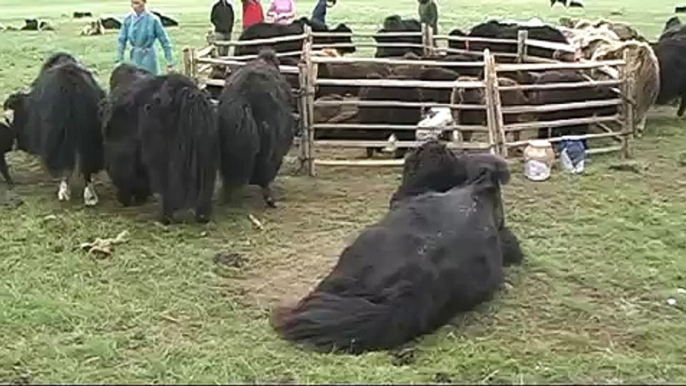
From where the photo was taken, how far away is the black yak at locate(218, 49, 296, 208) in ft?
29.0

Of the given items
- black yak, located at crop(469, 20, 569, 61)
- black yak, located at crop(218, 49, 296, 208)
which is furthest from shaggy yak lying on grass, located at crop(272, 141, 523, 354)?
black yak, located at crop(469, 20, 569, 61)

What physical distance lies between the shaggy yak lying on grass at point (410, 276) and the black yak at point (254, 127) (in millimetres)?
2175

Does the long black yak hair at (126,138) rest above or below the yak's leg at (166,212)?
above

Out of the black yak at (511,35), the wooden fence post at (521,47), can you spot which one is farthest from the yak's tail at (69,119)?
the black yak at (511,35)

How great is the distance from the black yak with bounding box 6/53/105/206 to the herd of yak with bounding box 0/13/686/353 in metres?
0.01

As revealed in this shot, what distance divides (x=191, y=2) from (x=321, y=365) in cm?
3623

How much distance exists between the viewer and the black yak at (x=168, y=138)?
8352mm

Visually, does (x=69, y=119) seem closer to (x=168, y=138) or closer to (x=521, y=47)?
(x=168, y=138)

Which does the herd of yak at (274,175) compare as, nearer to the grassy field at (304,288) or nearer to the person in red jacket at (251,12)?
the grassy field at (304,288)

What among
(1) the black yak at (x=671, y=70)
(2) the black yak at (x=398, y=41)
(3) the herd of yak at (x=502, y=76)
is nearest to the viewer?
(3) the herd of yak at (x=502, y=76)

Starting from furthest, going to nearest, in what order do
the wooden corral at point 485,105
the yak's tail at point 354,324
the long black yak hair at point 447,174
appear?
the wooden corral at point 485,105, the long black yak hair at point 447,174, the yak's tail at point 354,324

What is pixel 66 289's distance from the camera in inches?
267

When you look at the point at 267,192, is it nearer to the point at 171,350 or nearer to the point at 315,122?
the point at 315,122

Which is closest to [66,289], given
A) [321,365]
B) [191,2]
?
[321,365]
